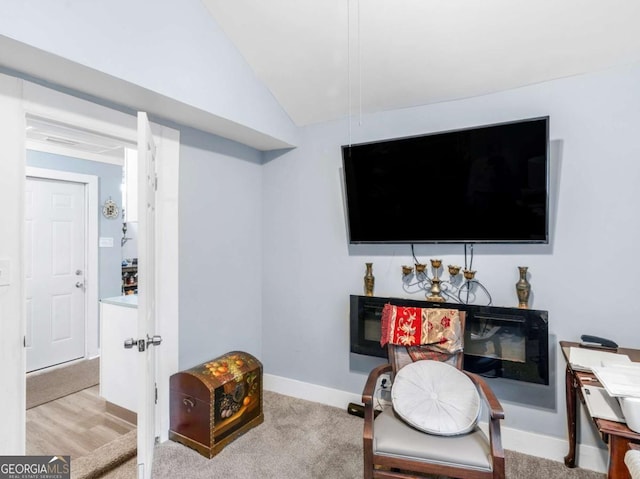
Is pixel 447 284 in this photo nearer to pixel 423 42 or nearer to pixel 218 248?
pixel 423 42

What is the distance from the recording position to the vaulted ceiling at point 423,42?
187 cm

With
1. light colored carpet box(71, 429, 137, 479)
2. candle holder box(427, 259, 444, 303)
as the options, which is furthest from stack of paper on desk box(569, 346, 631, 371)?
light colored carpet box(71, 429, 137, 479)

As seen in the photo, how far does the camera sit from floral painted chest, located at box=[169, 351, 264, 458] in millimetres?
2236

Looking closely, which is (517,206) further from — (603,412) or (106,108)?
(106,108)

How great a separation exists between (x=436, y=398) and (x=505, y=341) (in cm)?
69

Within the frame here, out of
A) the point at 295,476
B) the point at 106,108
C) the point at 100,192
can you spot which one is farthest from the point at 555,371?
the point at 100,192

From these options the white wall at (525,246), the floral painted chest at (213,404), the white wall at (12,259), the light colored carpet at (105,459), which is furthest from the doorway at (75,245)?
the white wall at (525,246)

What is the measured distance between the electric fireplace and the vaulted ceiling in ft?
4.76

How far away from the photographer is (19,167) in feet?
5.66

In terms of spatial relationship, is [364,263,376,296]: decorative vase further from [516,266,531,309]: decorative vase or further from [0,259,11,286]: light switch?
[0,259,11,286]: light switch

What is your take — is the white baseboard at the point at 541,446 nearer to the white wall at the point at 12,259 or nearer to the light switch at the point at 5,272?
the white wall at the point at 12,259

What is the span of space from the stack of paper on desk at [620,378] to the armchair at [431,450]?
445mm

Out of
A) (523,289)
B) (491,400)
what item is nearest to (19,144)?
(491,400)

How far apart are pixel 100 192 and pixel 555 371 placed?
187 inches
